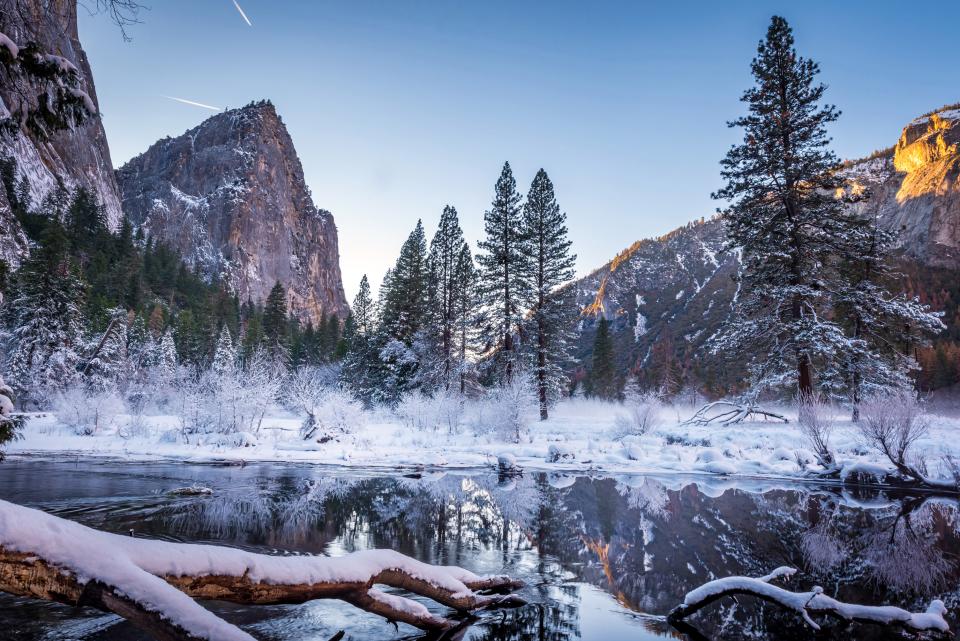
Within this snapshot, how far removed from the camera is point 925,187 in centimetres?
10669

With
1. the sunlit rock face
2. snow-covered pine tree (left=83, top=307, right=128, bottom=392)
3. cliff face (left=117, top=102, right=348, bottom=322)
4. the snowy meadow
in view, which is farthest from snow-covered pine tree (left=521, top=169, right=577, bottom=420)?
cliff face (left=117, top=102, right=348, bottom=322)

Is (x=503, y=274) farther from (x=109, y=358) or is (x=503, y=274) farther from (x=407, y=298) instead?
(x=109, y=358)

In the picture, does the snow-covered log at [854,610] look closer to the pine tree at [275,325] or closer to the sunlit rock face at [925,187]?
the pine tree at [275,325]

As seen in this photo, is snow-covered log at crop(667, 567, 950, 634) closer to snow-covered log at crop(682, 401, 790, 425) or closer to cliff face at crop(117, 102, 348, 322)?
snow-covered log at crop(682, 401, 790, 425)

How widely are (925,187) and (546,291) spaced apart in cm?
12472

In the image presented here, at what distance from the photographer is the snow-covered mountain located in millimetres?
90938

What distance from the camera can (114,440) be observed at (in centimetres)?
2338

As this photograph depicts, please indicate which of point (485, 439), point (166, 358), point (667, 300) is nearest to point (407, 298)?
point (485, 439)

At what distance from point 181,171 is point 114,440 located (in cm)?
15559

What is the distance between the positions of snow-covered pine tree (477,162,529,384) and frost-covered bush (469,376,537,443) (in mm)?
5038

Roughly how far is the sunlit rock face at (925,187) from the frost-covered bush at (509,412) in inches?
3353

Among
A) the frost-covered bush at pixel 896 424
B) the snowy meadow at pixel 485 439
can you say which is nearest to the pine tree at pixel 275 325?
the snowy meadow at pixel 485 439

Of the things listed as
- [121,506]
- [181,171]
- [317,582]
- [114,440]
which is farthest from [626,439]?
[181,171]

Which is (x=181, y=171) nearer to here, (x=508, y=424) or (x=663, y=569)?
(x=508, y=424)
